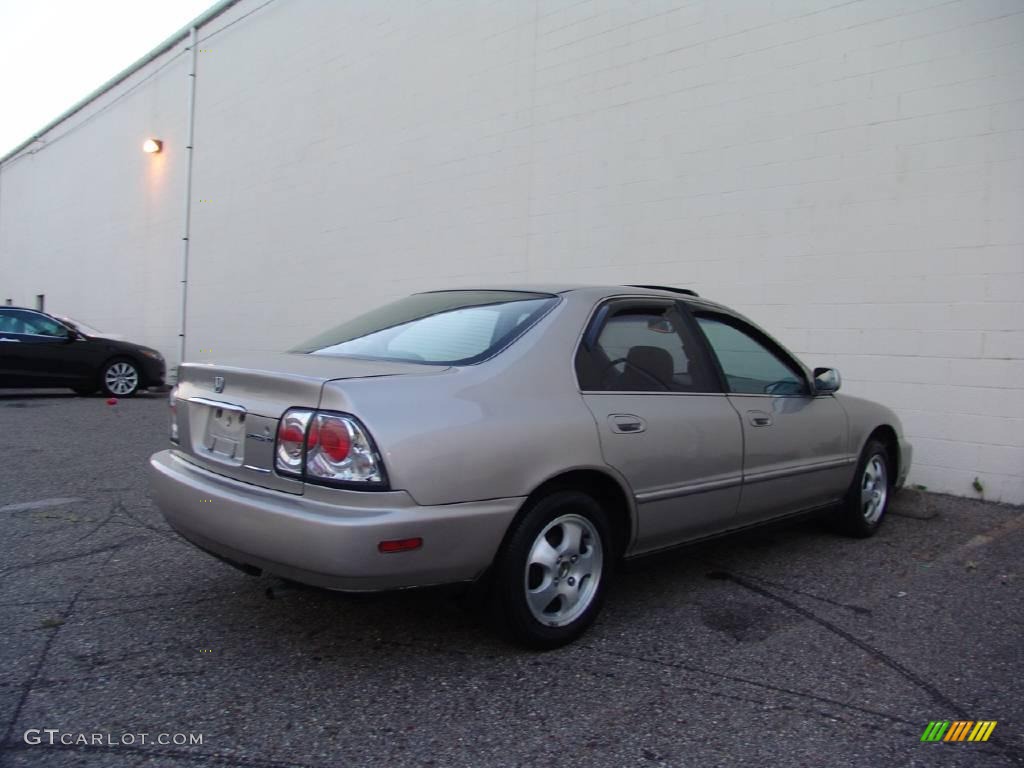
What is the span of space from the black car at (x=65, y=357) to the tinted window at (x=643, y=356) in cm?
1116

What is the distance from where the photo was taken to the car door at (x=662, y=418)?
3.34 meters

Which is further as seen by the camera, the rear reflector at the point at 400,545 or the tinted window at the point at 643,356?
the tinted window at the point at 643,356

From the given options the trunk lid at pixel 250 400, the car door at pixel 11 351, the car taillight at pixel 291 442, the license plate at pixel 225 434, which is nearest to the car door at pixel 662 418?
the trunk lid at pixel 250 400

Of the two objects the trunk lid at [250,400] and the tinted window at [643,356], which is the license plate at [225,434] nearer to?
the trunk lid at [250,400]

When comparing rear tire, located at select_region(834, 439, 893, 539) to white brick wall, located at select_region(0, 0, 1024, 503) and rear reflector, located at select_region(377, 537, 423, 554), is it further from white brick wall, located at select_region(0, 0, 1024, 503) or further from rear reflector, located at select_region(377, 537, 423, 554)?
rear reflector, located at select_region(377, 537, 423, 554)

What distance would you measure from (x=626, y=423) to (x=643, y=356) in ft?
1.46

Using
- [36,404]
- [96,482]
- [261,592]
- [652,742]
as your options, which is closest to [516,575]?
[652,742]

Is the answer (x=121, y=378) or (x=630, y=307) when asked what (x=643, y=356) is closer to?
(x=630, y=307)

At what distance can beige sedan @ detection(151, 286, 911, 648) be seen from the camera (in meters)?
2.66

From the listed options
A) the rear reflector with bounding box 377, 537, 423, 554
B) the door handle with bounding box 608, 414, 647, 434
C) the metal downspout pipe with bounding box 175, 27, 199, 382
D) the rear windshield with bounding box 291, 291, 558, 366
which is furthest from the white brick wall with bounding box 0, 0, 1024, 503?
the rear reflector with bounding box 377, 537, 423, 554

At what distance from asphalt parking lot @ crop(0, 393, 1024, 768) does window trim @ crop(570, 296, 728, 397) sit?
0.80 metres

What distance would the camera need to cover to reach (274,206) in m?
13.3

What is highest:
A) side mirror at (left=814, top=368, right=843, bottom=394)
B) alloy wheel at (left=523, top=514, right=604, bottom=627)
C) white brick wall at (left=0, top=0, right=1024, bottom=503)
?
white brick wall at (left=0, top=0, right=1024, bottom=503)

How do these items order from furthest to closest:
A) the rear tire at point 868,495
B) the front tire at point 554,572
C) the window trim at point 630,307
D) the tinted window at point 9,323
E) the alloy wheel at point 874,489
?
the tinted window at point 9,323 < the alloy wheel at point 874,489 < the rear tire at point 868,495 < the window trim at point 630,307 < the front tire at point 554,572
